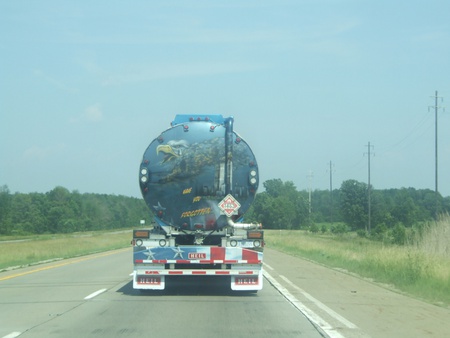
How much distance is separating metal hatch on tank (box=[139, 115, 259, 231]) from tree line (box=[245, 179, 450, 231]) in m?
44.0

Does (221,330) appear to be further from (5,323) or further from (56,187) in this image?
(56,187)

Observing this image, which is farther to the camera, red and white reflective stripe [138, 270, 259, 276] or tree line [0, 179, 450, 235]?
tree line [0, 179, 450, 235]

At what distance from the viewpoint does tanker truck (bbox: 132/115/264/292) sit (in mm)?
14719

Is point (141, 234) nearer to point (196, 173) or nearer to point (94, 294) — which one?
point (196, 173)

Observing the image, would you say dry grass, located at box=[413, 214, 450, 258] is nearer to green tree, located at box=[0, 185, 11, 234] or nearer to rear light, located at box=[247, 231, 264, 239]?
rear light, located at box=[247, 231, 264, 239]

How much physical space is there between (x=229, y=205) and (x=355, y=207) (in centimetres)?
7333

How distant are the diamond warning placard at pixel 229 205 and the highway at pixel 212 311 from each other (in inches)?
76.3

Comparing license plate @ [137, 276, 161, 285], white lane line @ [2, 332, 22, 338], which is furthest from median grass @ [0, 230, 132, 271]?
white lane line @ [2, 332, 22, 338]

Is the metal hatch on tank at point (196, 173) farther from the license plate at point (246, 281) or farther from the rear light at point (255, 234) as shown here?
the license plate at point (246, 281)

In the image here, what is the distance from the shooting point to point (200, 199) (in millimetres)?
14914

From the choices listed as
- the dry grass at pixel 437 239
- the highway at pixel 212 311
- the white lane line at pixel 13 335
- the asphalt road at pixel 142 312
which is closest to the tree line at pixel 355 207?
the dry grass at pixel 437 239

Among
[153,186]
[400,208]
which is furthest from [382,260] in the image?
[400,208]

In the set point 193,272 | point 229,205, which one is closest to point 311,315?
point 193,272

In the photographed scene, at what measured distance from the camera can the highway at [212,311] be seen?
10.4 m
